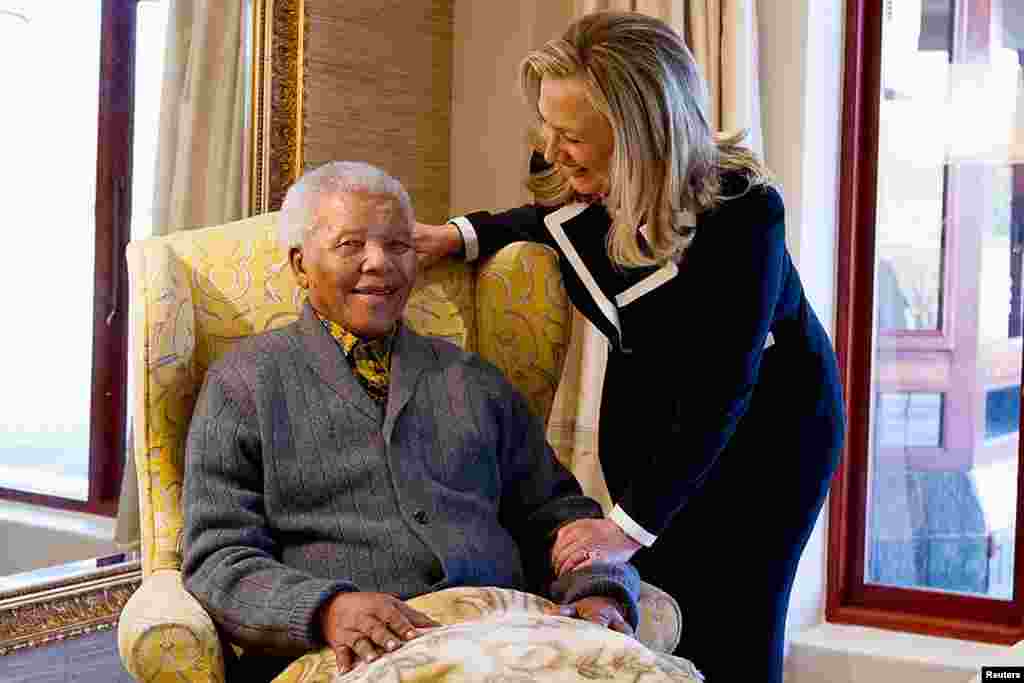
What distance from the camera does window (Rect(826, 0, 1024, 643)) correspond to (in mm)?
3107

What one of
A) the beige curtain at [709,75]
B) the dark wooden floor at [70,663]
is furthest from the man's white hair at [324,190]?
the beige curtain at [709,75]

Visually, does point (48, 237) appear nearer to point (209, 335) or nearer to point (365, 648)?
point (209, 335)

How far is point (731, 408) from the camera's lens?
6.25 ft

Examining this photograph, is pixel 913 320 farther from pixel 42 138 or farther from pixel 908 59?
pixel 42 138

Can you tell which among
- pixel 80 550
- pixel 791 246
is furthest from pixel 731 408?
pixel 80 550

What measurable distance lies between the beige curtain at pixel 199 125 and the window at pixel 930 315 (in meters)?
1.50

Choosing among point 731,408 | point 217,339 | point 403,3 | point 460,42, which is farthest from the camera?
point 460,42

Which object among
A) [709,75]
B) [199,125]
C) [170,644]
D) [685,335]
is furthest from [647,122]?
[199,125]

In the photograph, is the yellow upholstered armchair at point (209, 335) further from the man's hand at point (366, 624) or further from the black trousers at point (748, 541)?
the black trousers at point (748, 541)

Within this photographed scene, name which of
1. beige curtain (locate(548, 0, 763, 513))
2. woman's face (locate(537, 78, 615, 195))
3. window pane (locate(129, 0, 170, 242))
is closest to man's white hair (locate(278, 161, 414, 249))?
woman's face (locate(537, 78, 615, 195))

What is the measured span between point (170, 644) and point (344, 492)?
0.36 metres

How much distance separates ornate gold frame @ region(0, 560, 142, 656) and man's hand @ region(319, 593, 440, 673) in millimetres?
1041

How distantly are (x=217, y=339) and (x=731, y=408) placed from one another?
2.77 ft

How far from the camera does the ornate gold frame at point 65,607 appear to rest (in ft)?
7.95
